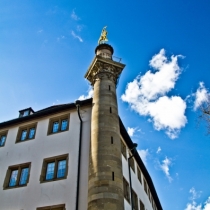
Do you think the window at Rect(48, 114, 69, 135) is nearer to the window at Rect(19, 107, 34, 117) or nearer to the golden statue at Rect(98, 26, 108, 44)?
the window at Rect(19, 107, 34, 117)

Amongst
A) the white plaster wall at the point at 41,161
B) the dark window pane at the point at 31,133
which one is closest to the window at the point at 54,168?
the white plaster wall at the point at 41,161

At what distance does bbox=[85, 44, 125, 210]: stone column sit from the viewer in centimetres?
1691

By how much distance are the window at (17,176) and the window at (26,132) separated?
100 inches

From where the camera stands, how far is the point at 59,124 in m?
22.9

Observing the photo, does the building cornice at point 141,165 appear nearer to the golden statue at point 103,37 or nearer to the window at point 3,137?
the golden statue at point 103,37

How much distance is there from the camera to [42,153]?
70.3 feet

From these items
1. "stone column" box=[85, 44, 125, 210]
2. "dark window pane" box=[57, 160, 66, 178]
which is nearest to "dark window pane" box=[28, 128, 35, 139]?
"dark window pane" box=[57, 160, 66, 178]

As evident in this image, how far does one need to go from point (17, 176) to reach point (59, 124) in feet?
16.6

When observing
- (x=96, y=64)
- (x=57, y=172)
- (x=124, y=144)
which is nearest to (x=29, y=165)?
(x=57, y=172)

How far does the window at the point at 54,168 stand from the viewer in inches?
774

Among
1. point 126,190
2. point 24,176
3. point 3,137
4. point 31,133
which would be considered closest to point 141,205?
point 126,190

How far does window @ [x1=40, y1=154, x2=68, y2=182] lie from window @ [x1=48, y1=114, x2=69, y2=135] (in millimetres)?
2566

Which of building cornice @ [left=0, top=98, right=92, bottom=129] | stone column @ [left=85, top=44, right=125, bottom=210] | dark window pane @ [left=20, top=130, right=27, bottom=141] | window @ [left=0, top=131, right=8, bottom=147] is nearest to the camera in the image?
stone column @ [left=85, top=44, right=125, bottom=210]

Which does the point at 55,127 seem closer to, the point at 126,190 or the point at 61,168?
the point at 61,168
